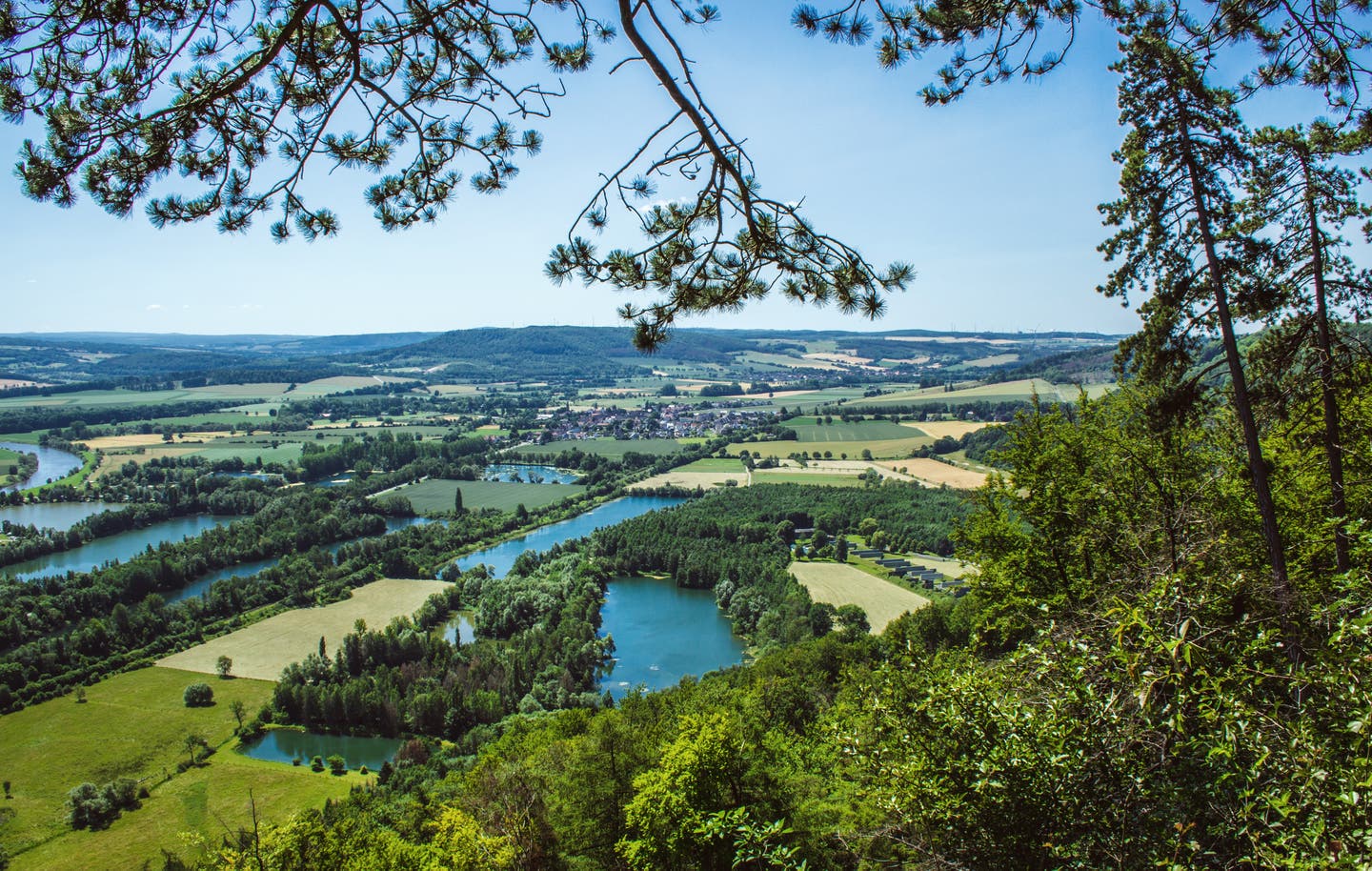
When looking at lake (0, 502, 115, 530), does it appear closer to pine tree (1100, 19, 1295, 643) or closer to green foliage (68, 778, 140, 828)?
green foliage (68, 778, 140, 828)

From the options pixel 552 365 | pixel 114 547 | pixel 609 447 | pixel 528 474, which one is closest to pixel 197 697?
pixel 114 547

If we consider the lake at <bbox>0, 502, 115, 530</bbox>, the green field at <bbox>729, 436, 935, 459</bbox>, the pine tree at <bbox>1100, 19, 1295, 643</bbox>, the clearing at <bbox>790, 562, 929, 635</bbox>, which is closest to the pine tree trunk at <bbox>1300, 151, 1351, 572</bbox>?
Answer: the pine tree at <bbox>1100, 19, 1295, 643</bbox>

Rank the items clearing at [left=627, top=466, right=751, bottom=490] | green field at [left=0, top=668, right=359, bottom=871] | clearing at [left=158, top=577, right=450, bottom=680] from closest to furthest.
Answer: green field at [left=0, top=668, right=359, bottom=871] < clearing at [left=158, top=577, right=450, bottom=680] < clearing at [left=627, top=466, right=751, bottom=490]

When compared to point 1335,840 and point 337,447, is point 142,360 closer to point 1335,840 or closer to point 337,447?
point 337,447

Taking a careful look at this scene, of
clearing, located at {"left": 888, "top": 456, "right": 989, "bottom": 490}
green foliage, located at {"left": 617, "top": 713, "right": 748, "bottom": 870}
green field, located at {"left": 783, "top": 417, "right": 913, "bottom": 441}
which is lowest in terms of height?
clearing, located at {"left": 888, "top": 456, "right": 989, "bottom": 490}

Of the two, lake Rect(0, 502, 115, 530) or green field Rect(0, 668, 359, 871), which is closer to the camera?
green field Rect(0, 668, 359, 871)

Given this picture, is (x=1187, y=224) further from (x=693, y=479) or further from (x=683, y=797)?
(x=693, y=479)

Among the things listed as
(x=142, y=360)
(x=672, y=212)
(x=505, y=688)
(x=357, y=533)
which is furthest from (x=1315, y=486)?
(x=142, y=360)

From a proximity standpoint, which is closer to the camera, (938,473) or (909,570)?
(909,570)
